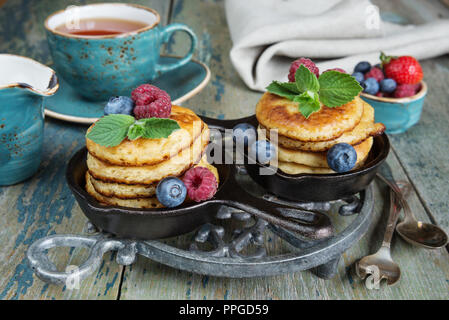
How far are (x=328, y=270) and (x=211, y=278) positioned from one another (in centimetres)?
25

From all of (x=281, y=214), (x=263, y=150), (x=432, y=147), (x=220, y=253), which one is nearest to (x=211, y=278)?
(x=220, y=253)

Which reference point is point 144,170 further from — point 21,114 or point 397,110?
point 397,110

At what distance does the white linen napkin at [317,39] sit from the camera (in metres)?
1.81

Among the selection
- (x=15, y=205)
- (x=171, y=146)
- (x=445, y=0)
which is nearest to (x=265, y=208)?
(x=171, y=146)

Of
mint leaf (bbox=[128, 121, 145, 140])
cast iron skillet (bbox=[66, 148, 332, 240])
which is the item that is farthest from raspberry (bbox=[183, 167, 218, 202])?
mint leaf (bbox=[128, 121, 145, 140])

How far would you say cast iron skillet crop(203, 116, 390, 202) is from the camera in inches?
40.5

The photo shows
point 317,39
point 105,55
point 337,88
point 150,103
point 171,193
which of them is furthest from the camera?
point 317,39

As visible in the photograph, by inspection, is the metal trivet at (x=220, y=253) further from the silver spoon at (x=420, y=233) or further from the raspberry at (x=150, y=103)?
the raspberry at (x=150, y=103)

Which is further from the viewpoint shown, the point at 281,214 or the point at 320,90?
the point at 320,90

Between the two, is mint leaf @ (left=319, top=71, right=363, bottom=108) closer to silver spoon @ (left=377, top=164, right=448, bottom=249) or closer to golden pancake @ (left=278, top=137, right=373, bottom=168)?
golden pancake @ (left=278, top=137, right=373, bottom=168)

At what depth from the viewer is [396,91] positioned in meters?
1.56

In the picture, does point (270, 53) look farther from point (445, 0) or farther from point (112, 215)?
point (445, 0)

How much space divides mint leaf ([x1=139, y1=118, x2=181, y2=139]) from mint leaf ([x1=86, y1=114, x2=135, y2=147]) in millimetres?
40

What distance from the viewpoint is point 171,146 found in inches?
37.7
